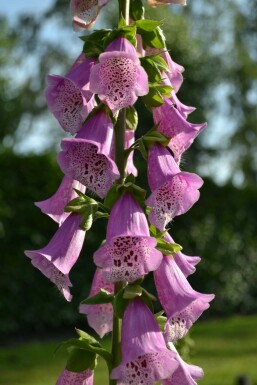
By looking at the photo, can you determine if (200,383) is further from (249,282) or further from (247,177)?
(247,177)

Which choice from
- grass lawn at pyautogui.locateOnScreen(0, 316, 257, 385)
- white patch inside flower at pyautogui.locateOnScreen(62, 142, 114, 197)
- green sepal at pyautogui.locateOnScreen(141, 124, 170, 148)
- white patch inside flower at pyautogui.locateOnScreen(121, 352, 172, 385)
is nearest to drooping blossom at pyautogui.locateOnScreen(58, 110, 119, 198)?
white patch inside flower at pyautogui.locateOnScreen(62, 142, 114, 197)

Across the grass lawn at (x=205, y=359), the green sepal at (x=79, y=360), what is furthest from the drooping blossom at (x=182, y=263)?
the grass lawn at (x=205, y=359)

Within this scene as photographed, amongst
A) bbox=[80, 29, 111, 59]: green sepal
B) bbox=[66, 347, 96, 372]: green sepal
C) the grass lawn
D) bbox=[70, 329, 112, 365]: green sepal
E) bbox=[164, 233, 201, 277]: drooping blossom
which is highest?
bbox=[80, 29, 111, 59]: green sepal

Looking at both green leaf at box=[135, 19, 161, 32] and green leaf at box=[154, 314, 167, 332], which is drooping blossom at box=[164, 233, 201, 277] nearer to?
green leaf at box=[154, 314, 167, 332]

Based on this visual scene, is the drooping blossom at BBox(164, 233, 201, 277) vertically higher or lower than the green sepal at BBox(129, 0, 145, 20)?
lower

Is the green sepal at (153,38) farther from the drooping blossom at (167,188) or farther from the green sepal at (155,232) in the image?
the green sepal at (155,232)

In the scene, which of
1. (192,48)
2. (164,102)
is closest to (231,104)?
(192,48)
